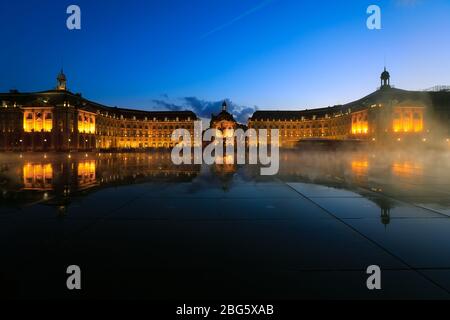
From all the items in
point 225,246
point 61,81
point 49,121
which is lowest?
point 225,246

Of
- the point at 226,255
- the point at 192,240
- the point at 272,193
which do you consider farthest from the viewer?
the point at 272,193

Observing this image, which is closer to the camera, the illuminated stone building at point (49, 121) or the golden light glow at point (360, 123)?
the illuminated stone building at point (49, 121)

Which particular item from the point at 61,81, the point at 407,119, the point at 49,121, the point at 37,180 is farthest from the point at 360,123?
the point at 37,180

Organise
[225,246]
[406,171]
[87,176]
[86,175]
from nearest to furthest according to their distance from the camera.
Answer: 1. [225,246]
2. [87,176]
3. [86,175]
4. [406,171]

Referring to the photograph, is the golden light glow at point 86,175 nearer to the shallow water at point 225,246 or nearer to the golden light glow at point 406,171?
the shallow water at point 225,246

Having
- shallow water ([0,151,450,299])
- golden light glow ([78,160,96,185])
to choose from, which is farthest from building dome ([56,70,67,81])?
shallow water ([0,151,450,299])

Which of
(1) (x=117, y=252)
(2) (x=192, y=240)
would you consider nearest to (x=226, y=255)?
(2) (x=192, y=240)

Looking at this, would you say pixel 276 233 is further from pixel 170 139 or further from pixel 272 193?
pixel 170 139

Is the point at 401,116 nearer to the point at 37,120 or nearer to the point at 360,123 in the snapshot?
the point at 360,123

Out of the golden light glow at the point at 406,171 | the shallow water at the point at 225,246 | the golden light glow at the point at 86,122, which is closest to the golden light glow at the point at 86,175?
the shallow water at the point at 225,246

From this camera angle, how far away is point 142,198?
32.7 feet

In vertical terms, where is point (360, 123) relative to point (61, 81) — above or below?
below

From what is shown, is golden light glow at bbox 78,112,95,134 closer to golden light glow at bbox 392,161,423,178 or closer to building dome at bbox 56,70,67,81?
building dome at bbox 56,70,67,81
